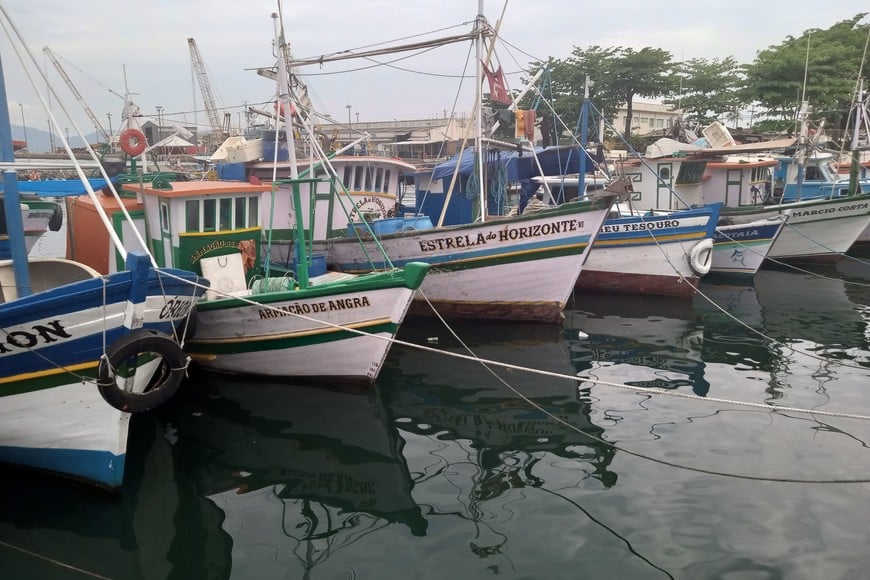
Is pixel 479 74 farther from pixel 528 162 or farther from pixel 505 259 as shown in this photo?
pixel 528 162

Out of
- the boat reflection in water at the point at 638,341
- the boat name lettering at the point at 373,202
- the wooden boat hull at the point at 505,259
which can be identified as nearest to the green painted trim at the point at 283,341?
the wooden boat hull at the point at 505,259

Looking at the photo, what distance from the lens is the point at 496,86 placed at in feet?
39.9

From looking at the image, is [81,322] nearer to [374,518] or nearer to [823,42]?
[374,518]

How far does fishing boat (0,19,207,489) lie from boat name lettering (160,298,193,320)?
0.27 metres

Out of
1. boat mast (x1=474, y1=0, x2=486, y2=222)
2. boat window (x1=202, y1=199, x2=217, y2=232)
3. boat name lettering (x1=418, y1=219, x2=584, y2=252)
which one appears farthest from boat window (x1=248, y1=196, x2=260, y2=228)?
boat mast (x1=474, y1=0, x2=486, y2=222)

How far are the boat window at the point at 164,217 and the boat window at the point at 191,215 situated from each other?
297 millimetres

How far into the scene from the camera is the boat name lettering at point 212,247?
955 centimetres

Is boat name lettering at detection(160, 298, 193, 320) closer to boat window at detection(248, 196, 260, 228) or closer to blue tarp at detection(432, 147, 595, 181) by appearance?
boat window at detection(248, 196, 260, 228)

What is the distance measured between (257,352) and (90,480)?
10.3 feet

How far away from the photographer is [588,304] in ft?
48.9

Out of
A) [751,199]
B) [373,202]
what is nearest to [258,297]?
[373,202]

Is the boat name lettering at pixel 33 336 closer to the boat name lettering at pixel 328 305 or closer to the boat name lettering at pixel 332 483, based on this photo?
the boat name lettering at pixel 332 483

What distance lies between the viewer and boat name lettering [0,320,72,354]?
5.71 metres

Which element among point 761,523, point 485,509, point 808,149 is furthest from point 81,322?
point 808,149
